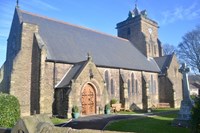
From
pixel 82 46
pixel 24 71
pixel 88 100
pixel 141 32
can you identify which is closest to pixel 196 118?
pixel 88 100

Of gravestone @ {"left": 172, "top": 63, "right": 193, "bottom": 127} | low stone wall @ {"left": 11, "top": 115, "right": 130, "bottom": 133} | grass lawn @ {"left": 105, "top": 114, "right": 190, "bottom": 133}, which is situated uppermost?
low stone wall @ {"left": 11, "top": 115, "right": 130, "bottom": 133}

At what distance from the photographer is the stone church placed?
22414mm

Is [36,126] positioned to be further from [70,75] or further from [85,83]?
[70,75]

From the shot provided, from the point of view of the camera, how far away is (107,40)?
3553cm

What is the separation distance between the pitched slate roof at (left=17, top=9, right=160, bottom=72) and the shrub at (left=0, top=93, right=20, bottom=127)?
400 inches

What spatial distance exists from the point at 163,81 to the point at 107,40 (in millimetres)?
12193

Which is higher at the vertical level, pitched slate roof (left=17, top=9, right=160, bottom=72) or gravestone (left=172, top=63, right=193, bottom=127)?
pitched slate roof (left=17, top=9, right=160, bottom=72)

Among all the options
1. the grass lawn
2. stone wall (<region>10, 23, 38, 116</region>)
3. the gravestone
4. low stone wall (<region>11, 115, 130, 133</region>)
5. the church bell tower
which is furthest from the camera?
the church bell tower

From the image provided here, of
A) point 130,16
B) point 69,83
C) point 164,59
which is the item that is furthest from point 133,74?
point 130,16

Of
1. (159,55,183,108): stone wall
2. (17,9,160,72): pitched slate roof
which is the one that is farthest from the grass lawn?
(159,55,183,108): stone wall

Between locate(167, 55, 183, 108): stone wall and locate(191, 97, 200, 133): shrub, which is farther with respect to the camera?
locate(167, 55, 183, 108): stone wall

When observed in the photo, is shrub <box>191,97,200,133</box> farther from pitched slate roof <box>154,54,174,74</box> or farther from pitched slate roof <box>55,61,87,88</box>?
pitched slate roof <box>154,54,174,74</box>

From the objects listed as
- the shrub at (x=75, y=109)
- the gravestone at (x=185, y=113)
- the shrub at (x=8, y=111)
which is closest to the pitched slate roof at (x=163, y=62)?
the gravestone at (x=185, y=113)

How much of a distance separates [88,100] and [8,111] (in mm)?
12087
